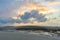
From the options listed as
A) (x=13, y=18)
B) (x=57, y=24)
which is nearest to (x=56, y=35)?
(x=57, y=24)

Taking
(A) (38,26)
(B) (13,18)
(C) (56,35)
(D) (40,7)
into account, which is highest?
(D) (40,7)

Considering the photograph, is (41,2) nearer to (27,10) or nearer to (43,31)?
(27,10)

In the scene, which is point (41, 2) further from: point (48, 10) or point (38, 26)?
point (38, 26)

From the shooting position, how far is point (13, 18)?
223cm

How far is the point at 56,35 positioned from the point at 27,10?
58 centimetres

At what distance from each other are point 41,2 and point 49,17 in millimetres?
257

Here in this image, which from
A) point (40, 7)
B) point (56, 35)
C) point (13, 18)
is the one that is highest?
point (40, 7)

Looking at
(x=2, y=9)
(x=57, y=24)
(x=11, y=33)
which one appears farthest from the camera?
(x=11, y=33)

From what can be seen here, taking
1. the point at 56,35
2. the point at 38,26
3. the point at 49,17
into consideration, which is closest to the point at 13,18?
the point at 38,26

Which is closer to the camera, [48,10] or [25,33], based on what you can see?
[48,10]

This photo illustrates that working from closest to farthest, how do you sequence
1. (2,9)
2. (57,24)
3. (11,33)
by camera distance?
1. (57,24)
2. (2,9)
3. (11,33)

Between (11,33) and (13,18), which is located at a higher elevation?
(13,18)

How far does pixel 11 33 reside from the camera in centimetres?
250

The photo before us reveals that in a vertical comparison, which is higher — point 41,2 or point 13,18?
point 41,2
